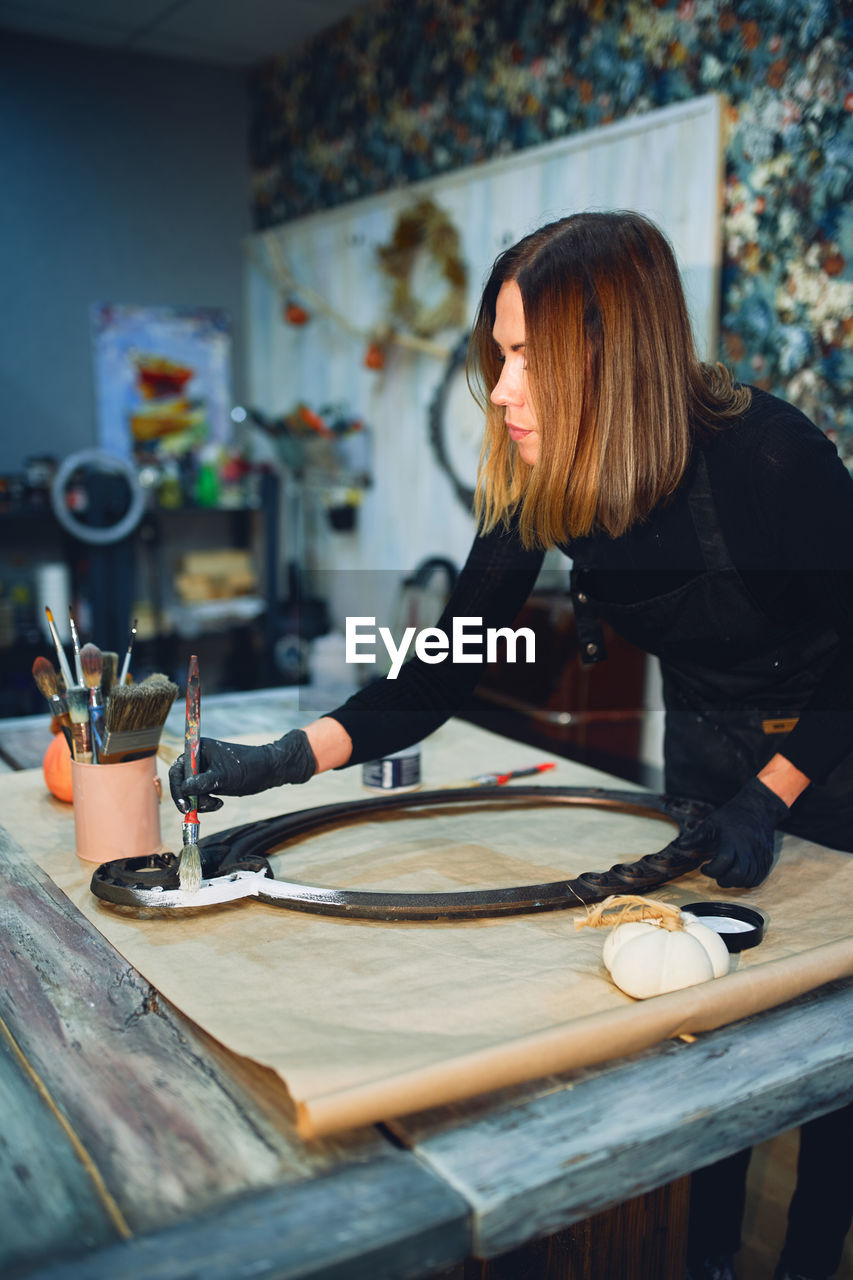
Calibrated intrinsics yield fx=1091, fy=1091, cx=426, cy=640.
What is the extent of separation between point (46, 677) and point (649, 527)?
34.8 inches

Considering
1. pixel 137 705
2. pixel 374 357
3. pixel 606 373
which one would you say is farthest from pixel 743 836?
pixel 374 357

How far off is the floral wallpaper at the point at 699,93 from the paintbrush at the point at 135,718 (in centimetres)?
245

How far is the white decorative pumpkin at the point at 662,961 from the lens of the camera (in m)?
1.03

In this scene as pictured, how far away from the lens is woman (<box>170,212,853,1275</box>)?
142cm

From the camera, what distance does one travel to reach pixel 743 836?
1317 millimetres

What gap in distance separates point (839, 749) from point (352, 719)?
0.66m

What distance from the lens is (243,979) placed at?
107cm

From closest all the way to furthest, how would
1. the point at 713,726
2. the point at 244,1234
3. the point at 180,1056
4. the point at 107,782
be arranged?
1. the point at 244,1234
2. the point at 180,1056
3. the point at 107,782
4. the point at 713,726

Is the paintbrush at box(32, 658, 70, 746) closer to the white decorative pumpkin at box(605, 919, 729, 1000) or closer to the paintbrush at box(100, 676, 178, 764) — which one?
the paintbrush at box(100, 676, 178, 764)

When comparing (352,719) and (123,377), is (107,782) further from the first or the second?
(123,377)

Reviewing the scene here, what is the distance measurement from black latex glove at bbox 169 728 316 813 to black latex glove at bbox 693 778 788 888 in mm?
527

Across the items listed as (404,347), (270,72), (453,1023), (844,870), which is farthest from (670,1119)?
(270,72)

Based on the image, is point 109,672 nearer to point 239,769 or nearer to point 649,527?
point 239,769

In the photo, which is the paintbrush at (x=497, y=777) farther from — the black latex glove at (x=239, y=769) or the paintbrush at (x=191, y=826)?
the paintbrush at (x=191, y=826)
